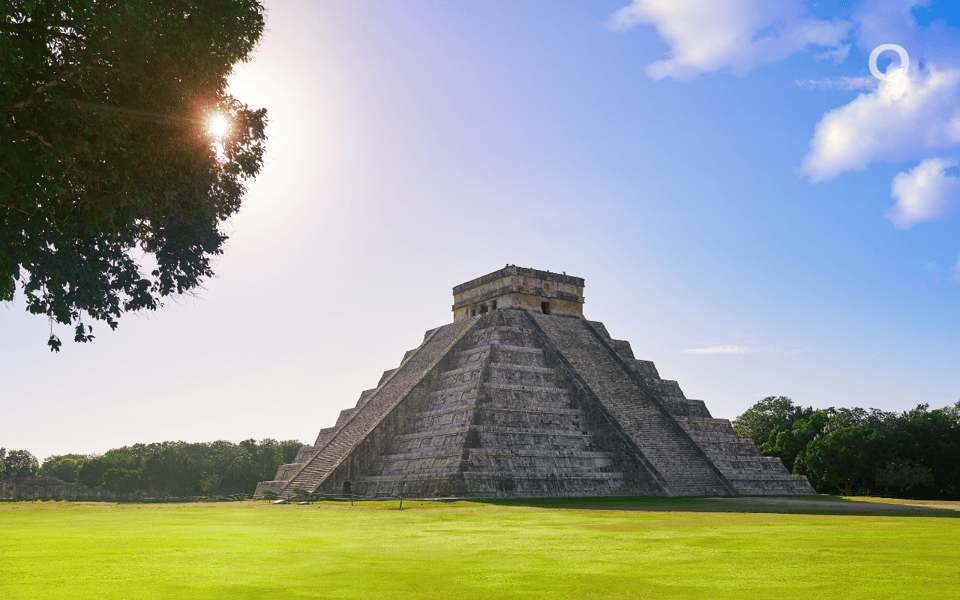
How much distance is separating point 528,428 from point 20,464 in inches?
2810

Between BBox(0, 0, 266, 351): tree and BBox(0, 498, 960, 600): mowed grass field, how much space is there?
444 cm

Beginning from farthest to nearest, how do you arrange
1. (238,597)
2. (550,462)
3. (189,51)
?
1. (550,462)
2. (189,51)
3. (238,597)

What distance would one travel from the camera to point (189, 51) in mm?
11344

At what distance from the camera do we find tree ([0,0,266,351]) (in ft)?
33.2

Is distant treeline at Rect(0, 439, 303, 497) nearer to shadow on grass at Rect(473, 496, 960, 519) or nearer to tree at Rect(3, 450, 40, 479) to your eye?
tree at Rect(3, 450, 40, 479)

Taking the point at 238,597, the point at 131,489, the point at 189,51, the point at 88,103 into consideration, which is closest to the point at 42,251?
the point at 88,103

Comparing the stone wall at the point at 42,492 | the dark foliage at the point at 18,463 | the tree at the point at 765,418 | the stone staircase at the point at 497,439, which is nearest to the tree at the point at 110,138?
the stone staircase at the point at 497,439

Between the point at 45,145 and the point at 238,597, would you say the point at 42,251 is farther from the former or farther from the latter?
the point at 238,597

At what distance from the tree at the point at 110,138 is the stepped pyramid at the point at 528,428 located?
17.7 meters

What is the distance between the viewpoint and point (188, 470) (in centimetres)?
6650

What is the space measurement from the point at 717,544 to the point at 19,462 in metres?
87.8

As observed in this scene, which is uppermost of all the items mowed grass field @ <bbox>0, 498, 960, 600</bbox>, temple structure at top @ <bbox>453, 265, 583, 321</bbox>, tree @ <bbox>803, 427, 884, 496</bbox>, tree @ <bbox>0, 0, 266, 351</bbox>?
temple structure at top @ <bbox>453, 265, 583, 321</bbox>

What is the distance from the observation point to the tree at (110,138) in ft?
33.2

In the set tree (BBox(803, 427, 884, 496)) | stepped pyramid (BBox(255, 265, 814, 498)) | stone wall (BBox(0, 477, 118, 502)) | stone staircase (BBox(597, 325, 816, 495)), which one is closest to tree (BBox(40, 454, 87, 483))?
stone wall (BBox(0, 477, 118, 502))
